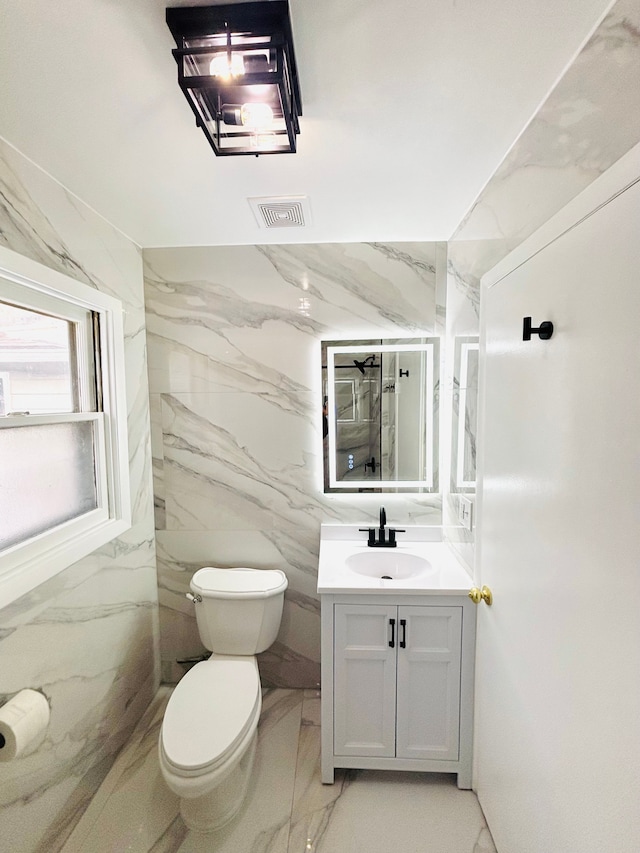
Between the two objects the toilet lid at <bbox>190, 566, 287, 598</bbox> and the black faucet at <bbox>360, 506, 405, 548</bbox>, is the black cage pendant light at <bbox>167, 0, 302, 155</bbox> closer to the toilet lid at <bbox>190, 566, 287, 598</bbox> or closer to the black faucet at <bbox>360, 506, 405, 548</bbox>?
the black faucet at <bbox>360, 506, 405, 548</bbox>

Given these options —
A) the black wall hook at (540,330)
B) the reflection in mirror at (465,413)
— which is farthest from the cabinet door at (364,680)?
the black wall hook at (540,330)

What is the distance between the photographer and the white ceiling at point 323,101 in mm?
803

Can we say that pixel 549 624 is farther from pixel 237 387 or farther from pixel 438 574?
pixel 237 387

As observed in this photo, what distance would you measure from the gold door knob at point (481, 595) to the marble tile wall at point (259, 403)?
0.61 metres

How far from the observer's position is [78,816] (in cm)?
141

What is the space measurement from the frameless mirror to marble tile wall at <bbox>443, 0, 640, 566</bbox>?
454 millimetres

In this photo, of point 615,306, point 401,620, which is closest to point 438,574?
point 401,620

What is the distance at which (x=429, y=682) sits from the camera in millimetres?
1524

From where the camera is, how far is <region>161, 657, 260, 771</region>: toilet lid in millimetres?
1269

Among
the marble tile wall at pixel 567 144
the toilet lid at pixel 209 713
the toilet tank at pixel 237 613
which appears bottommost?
the toilet lid at pixel 209 713

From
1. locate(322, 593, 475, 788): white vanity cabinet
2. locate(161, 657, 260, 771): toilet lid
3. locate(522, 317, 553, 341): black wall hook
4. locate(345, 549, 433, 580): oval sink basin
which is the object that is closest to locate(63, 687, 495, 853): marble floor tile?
locate(322, 593, 475, 788): white vanity cabinet

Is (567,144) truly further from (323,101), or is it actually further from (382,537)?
(382,537)

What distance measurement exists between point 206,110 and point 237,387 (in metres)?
1.18

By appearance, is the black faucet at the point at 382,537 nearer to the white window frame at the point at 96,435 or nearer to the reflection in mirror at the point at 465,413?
the reflection in mirror at the point at 465,413
